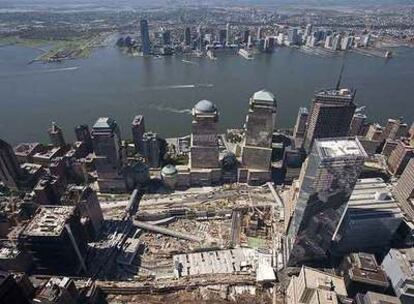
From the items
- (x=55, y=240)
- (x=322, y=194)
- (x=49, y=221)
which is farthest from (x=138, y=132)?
(x=322, y=194)

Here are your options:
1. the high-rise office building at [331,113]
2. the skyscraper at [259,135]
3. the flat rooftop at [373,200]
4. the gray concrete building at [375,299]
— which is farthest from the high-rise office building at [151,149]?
the gray concrete building at [375,299]

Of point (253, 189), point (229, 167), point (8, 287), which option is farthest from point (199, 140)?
point (8, 287)

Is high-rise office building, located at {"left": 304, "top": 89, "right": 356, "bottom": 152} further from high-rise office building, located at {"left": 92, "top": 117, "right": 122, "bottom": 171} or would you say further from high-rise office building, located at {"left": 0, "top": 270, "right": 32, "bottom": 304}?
high-rise office building, located at {"left": 0, "top": 270, "right": 32, "bottom": 304}

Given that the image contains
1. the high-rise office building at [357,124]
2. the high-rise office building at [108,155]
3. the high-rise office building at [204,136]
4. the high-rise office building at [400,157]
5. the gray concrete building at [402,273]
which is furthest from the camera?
the high-rise office building at [357,124]

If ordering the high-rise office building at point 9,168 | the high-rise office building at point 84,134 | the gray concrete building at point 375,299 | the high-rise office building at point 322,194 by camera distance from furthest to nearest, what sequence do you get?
the high-rise office building at point 84,134, the high-rise office building at point 9,168, the high-rise office building at point 322,194, the gray concrete building at point 375,299

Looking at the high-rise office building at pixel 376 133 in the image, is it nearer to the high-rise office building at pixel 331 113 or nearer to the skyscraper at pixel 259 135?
the high-rise office building at pixel 331 113

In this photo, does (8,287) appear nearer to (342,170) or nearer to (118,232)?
(118,232)

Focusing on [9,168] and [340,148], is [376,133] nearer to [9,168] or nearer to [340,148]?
[340,148]
